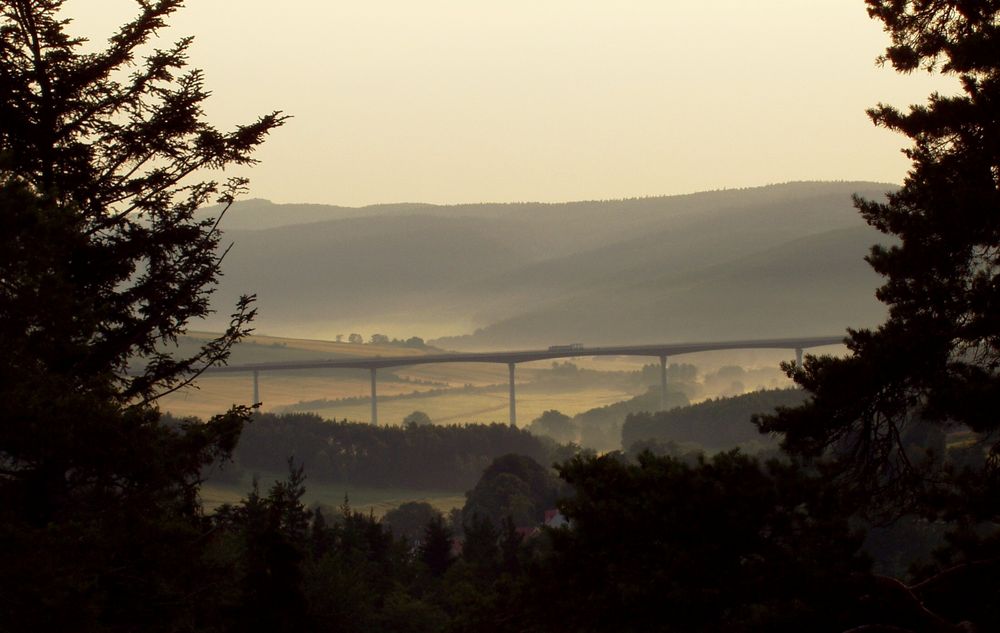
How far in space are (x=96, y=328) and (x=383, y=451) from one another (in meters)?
153

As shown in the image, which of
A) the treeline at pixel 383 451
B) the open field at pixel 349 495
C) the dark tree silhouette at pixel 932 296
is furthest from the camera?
the treeline at pixel 383 451

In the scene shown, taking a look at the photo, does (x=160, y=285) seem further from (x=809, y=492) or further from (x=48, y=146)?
(x=809, y=492)

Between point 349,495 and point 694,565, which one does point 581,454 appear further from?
point 349,495

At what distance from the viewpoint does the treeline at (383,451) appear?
561 feet

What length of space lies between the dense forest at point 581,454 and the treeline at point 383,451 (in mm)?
146472

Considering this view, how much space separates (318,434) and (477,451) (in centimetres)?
2348

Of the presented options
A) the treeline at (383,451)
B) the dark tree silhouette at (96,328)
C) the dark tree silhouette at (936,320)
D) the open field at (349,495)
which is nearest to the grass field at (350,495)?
the open field at (349,495)

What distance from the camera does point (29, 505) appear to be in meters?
19.4

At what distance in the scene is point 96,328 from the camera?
20.6m

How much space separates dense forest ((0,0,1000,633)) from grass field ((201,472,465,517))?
118 meters

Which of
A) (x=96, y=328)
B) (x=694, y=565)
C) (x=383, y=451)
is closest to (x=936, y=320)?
(x=694, y=565)

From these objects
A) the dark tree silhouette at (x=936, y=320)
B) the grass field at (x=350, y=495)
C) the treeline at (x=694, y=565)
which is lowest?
the grass field at (x=350, y=495)

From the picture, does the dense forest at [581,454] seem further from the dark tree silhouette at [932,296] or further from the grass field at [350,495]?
the grass field at [350,495]

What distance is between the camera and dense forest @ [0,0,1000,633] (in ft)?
55.1
